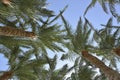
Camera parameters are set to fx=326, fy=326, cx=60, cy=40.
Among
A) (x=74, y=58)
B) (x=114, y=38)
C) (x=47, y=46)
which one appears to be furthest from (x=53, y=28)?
(x=114, y=38)

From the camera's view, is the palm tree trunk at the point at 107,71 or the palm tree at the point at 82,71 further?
the palm tree at the point at 82,71

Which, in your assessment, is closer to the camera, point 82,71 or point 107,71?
point 107,71

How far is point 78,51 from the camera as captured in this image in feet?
33.8

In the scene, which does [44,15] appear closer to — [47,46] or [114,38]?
[47,46]

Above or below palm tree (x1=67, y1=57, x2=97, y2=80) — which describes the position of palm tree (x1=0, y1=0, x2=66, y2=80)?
above

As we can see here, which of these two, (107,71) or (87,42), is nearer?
(107,71)

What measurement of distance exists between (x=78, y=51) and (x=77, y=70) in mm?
1814

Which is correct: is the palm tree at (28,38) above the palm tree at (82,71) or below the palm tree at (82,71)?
above

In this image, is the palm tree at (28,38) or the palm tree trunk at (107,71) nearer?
the palm tree trunk at (107,71)

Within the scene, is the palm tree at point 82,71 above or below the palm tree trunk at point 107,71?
below

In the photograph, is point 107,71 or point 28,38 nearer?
point 107,71

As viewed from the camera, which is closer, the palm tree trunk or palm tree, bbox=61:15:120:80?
the palm tree trunk

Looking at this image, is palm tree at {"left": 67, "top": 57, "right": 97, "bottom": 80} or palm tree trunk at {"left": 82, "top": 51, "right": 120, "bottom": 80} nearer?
palm tree trunk at {"left": 82, "top": 51, "right": 120, "bottom": 80}

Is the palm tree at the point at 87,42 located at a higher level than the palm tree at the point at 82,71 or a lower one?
higher
